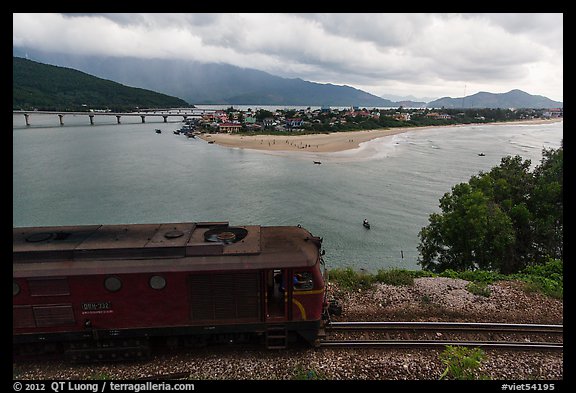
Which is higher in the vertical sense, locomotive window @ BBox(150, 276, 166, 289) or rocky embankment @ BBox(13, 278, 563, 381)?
locomotive window @ BBox(150, 276, 166, 289)

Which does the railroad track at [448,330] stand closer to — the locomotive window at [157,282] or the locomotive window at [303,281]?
the locomotive window at [303,281]

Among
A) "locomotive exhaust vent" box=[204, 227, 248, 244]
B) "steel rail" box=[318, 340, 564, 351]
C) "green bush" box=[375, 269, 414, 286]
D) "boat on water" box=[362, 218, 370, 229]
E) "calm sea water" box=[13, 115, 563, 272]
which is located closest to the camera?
"locomotive exhaust vent" box=[204, 227, 248, 244]

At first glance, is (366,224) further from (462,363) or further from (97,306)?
(97,306)

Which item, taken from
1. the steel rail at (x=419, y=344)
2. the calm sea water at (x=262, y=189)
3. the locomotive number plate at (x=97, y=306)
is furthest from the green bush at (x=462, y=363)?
the calm sea water at (x=262, y=189)

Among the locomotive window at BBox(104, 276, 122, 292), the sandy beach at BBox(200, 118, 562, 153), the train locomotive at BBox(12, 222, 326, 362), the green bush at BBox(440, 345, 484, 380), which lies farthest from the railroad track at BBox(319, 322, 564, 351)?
the sandy beach at BBox(200, 118, 562, 153)

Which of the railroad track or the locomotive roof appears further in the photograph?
the railroad track

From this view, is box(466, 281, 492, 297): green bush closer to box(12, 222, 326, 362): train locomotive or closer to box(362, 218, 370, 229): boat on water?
box(12, 222, 326, 362): train locomotive
